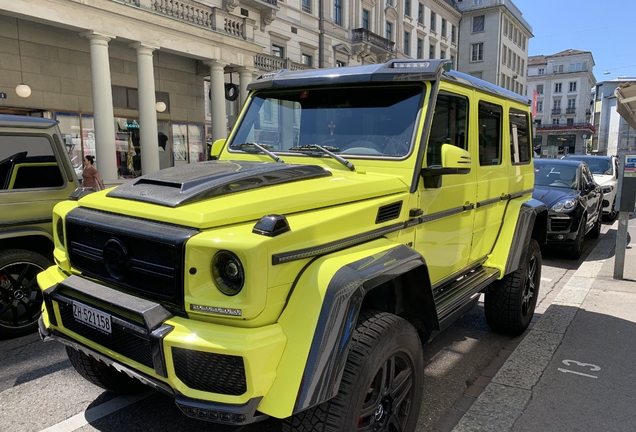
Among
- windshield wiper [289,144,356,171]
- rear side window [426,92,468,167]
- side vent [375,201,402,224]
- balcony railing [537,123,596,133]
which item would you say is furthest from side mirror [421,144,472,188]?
balcony railing [537,123,596,133]

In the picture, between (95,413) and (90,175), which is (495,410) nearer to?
(95,413)

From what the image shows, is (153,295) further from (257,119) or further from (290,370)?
(257,119)

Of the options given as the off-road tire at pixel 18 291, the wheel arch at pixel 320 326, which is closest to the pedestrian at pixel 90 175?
the off-road tire at pixel 18 291

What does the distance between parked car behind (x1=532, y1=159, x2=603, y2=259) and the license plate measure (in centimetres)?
779

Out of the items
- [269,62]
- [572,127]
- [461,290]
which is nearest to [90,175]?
Answer: [461,290]

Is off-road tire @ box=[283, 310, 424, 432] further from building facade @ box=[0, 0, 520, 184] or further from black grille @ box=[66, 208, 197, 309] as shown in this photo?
building facade @ box=[0, 0, 520, 184]

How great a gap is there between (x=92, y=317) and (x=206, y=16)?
51.4 ft

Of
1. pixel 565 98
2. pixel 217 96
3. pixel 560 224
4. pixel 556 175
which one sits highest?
pixel 565 98

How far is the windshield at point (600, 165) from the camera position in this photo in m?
13.5

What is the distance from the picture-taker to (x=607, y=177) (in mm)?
13102

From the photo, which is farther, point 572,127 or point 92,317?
point 572,127

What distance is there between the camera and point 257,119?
3.54m

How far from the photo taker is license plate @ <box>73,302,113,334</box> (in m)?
2.20

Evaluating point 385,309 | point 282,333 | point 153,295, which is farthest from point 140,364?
point 385,309
